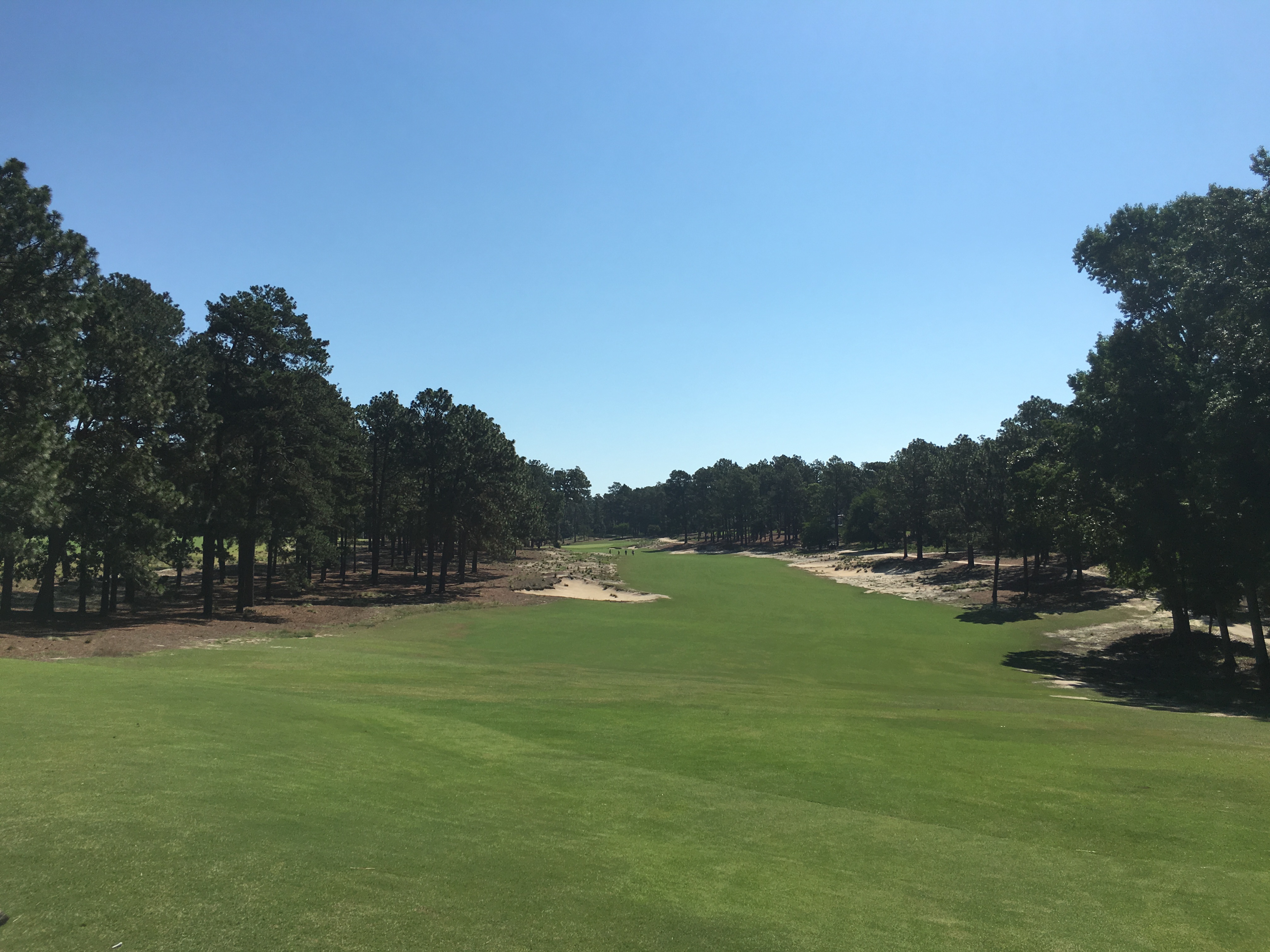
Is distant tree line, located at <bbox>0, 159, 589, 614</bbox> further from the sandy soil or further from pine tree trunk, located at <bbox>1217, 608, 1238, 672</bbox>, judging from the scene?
pine tree trunk, located at <bbox>1217, 608, 1238, 672</bbox>

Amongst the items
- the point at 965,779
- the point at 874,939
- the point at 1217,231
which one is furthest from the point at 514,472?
the point at 874,939

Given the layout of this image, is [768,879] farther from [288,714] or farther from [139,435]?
[139,435]

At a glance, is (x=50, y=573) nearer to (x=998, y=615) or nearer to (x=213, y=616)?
(x=213, y=616)

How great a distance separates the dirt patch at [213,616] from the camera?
28.2m

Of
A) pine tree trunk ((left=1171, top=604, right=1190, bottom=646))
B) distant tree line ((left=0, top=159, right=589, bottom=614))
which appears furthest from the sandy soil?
pine tree trunk ((left=1171, top=604, right=1190, bottom=646))

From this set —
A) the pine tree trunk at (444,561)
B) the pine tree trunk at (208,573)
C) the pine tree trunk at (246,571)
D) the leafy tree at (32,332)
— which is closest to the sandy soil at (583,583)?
the pine tree trunk at (444,561)

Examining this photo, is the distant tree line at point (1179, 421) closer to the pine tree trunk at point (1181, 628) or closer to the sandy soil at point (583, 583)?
the pine tree trunk at point (1181, 628)

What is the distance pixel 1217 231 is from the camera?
27609 millimetres

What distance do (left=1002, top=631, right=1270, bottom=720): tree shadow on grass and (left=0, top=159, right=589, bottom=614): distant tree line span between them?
128ft

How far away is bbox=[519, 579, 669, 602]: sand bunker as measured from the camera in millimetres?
66188

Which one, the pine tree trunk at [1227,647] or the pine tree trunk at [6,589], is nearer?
the pine tree trunk at [1227,647]

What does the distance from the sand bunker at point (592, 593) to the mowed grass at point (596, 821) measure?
1710 inches

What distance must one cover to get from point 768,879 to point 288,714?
34.6ft

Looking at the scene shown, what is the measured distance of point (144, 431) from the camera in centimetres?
3534
